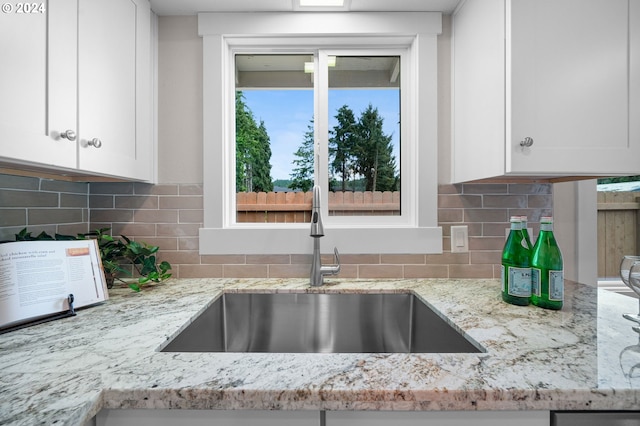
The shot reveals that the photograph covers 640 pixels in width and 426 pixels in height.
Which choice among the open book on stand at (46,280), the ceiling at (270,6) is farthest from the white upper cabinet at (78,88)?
the open book on stand at (46,280)

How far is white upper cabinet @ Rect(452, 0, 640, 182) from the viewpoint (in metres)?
1.10

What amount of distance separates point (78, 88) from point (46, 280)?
2.01 ft

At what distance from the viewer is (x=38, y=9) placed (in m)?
0.88

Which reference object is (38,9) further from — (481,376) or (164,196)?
(481,376)

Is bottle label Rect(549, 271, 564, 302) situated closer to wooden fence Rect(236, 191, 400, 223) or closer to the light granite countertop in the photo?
the light granite countertop

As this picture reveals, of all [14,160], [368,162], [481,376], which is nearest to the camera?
[481,376]

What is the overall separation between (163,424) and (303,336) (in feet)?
2.46

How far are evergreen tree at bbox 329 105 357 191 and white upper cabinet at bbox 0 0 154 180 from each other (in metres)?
0.88

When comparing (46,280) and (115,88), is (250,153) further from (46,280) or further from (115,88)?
(46,280)

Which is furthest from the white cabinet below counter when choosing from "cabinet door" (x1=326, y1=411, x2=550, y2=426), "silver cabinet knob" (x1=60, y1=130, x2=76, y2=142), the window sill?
the window sill

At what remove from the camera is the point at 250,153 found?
1688 mm

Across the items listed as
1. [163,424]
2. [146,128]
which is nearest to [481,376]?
[163,424]

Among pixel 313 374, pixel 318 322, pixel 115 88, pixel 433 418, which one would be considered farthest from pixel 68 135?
pixel 433 418

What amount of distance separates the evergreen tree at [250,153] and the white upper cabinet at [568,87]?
1.07m
